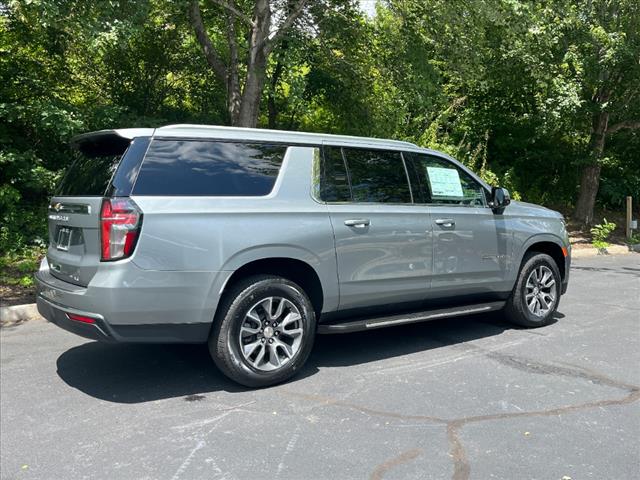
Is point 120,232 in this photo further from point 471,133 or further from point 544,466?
point 471,133

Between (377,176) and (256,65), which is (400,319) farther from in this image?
(256,65)

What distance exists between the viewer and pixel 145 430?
3.59m

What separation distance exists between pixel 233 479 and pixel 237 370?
A: 122cm

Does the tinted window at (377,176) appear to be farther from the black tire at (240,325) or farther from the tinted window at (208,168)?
the black tire at (240,325)

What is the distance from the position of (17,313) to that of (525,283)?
5705 millimetres

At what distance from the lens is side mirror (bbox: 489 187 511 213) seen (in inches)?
222

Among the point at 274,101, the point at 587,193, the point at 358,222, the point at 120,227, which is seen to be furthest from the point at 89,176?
the point at 587,193

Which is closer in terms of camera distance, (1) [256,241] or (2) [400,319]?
(1) [256,241]

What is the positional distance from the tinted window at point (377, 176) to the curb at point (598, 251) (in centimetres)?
856

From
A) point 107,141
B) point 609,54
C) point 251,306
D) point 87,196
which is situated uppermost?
point 609,54

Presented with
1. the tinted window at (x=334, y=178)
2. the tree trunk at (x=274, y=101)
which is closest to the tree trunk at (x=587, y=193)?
the tree trunk at (x=274, y=101)

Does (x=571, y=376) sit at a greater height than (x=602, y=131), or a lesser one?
lesser

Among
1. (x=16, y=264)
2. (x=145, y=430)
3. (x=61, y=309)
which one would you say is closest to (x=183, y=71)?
(x=16, y=264)

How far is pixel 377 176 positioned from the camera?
16.7 feet
